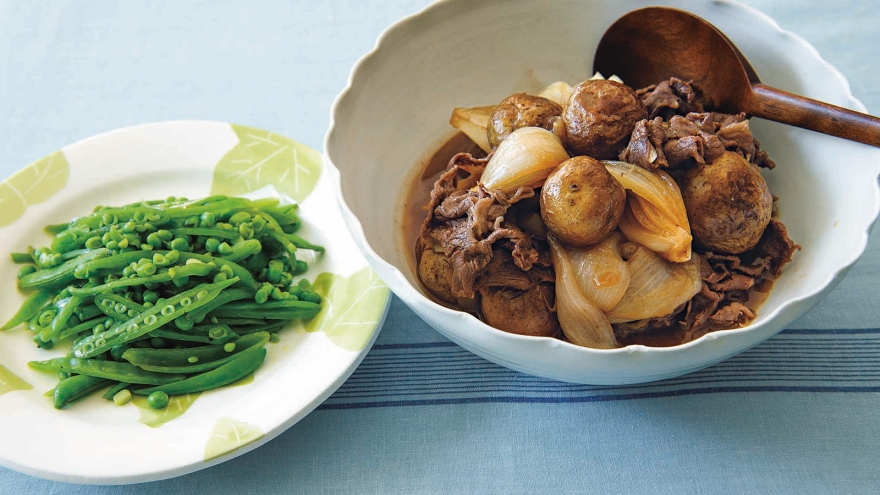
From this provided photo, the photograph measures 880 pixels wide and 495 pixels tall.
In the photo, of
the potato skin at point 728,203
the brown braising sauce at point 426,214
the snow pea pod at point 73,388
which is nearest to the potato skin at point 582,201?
the potato skin at point 728,203

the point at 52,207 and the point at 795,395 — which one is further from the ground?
the point at 52,207

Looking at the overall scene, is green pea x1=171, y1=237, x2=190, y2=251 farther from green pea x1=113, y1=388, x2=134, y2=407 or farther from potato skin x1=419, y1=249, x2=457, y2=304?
potato skin x1=419, y1=249, x2=457, y2=304

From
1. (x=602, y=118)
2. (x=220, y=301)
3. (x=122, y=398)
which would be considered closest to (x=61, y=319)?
(x=122, y=398)

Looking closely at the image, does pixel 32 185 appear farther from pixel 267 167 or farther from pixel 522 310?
pixel 522 310

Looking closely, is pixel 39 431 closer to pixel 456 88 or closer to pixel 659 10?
pixel 456 88

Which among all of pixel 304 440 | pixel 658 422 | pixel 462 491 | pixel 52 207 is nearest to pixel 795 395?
pixel 658 422

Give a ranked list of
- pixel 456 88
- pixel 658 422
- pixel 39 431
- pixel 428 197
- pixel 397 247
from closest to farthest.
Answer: pixel 39 431
pixel 658 422
pixel 397 247
pixel 428 197
pixel 456 88
